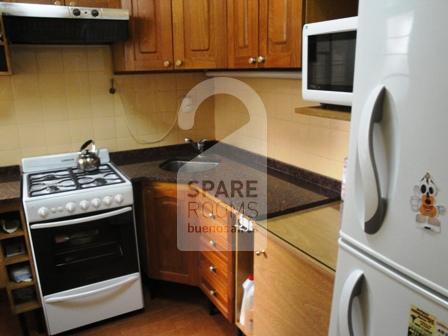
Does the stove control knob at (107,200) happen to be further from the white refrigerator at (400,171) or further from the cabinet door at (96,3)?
the white refrigerator at (400,171)

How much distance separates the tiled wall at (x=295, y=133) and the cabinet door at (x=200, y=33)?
0.36 metres

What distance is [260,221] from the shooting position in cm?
162

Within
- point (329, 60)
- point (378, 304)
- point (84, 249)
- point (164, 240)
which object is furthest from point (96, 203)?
point (378, 304)

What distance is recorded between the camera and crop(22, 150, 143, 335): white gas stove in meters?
1.96

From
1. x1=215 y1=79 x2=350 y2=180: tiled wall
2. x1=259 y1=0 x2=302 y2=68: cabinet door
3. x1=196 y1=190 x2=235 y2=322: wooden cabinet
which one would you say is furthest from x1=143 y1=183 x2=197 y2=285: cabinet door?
x1=259 y1=0 x2=302 y2=68: cabinet door

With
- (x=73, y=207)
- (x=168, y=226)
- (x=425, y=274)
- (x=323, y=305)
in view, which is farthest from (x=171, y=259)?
(x=425, y=274)

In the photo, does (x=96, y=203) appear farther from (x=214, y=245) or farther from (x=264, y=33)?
(x=264, y=33)

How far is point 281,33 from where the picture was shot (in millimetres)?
1677

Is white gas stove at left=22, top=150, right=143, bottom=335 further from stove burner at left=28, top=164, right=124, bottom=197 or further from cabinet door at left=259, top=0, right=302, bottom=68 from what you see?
cabinet door at left=259, top=0, right=302, bottom=68

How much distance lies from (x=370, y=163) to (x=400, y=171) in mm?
74

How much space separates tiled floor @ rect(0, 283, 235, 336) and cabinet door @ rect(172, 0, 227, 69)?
1465 mm

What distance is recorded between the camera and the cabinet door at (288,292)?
53.8 inches

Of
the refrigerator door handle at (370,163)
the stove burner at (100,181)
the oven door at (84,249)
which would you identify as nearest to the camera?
the refrigerator door handle at (370,163)

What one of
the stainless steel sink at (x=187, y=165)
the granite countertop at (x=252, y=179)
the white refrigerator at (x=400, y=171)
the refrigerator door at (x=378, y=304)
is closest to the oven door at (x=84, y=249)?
the granite countertop at (x=252, y=179)
